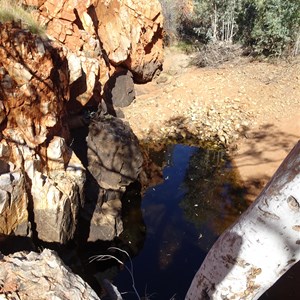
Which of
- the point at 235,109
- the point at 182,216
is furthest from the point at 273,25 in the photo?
the point at 182,216

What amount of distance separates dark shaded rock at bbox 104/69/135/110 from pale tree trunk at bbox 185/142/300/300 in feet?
32.1

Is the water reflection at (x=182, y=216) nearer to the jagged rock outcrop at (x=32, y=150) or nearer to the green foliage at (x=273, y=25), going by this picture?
the jagged rock outcrop at (x=32, y=150)

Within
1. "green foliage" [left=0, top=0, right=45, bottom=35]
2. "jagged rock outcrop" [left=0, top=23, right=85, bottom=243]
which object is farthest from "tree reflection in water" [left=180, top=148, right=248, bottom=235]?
"green foliage" [left=0, top=0, right=45, bottom=35]

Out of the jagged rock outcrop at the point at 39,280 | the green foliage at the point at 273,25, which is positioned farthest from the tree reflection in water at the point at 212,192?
the jagged rock outcrop at the point at 39,280

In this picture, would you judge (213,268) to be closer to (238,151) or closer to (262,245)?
(262,245)

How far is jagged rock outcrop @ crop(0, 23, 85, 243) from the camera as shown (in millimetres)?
4859

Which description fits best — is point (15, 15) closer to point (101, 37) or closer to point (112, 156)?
point (112, 156)

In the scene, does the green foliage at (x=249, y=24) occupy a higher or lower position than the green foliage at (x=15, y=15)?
lower

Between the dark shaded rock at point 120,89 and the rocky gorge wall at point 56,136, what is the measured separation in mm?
1899

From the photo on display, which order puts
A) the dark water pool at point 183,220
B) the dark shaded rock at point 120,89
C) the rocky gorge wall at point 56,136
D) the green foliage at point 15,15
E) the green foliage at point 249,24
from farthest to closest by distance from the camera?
1. the green foliage at point 249,24
2. the dark shaded rock at point 120,89
3. the green foliage at point 15,15
4. the dark water pool at point 183,220
5. the rocky gorge wall at point 56,136

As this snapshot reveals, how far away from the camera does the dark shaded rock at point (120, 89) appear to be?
35.5 feet

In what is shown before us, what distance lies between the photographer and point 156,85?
12.6m

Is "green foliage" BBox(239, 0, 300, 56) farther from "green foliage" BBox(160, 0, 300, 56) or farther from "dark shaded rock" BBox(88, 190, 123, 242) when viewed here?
"dark shaded rock" BBox(88, 190, 123, 242)

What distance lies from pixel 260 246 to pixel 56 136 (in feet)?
17.6
